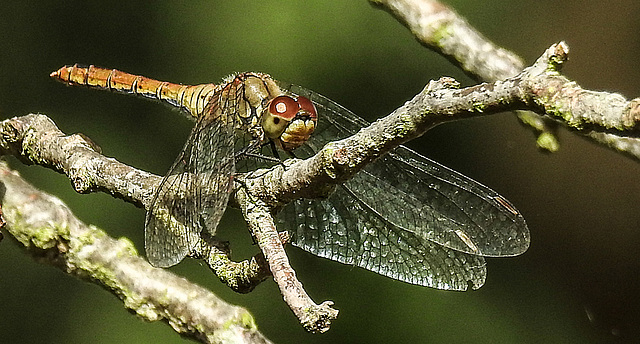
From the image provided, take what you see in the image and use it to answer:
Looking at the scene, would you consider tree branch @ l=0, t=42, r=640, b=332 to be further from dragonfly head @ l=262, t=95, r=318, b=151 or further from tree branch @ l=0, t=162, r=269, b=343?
dragonfly head @ l=262, t=95, r=318, b=151

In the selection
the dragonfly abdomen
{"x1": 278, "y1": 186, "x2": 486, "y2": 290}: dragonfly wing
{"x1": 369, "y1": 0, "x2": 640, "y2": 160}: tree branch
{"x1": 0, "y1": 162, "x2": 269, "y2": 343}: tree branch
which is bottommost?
{"x1": 0, "y1": 162, "x2": 269, "y2": 343}: tree branch

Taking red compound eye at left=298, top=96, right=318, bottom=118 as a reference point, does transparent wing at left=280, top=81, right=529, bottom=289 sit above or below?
below

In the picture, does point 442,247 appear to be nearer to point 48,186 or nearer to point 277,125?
point 277,125

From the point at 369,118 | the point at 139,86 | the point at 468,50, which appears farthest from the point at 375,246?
the point at 369,118

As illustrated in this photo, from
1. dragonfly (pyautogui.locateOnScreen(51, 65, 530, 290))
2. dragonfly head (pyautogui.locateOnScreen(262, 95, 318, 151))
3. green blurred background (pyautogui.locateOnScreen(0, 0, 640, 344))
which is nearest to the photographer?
dragonfly (pyautogui.locateOnScreen(51, 65, 530, 290))

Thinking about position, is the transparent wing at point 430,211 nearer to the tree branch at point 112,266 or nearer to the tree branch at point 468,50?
the tree branch at point 468,50

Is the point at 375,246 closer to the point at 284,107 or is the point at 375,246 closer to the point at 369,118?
the point at 284,107

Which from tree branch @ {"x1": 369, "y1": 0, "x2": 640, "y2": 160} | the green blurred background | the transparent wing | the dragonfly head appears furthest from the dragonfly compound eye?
the green blurred background
